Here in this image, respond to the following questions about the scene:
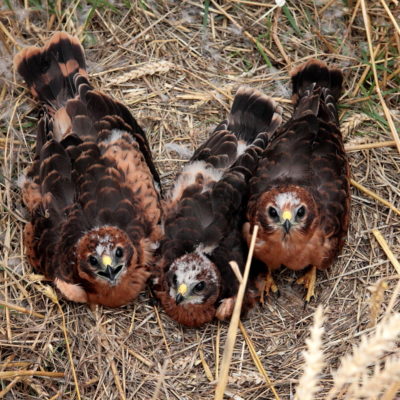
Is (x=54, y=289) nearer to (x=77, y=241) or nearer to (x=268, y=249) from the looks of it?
(x=77, y=241)

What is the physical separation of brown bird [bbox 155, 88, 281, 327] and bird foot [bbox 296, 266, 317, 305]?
0.61m

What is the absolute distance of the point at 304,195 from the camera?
4996 mm

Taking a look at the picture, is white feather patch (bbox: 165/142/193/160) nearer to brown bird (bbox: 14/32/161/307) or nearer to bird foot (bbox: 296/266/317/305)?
brown bird (bbox: 14/32/161/307)

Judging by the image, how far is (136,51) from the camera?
259 inches

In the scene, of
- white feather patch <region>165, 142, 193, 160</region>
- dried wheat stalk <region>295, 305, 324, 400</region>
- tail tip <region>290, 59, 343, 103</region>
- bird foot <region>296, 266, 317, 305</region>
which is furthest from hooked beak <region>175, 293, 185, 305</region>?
dried wheat stalk <region>295, 305, 324, 400</region>

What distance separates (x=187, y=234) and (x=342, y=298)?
1.61 metres

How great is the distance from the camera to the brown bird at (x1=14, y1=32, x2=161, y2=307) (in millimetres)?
4914

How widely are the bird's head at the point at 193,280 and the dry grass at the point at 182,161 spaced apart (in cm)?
57

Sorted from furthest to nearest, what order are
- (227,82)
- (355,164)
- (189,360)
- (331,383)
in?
(227,82) → (355,164) → (189,360) → (331,383)

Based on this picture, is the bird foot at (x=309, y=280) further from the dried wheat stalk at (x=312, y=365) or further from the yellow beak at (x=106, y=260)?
the dried wheat stalk at (x=312, y=365)

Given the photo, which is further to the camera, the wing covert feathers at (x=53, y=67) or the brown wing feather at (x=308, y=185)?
the wing covert feathers at (x=53, y=67)

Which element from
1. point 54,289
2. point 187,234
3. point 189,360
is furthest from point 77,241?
point 189,360

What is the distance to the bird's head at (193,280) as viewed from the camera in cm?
483

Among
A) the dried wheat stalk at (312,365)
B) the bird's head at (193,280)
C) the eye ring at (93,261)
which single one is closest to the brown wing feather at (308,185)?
the bird's head at (193,280)
